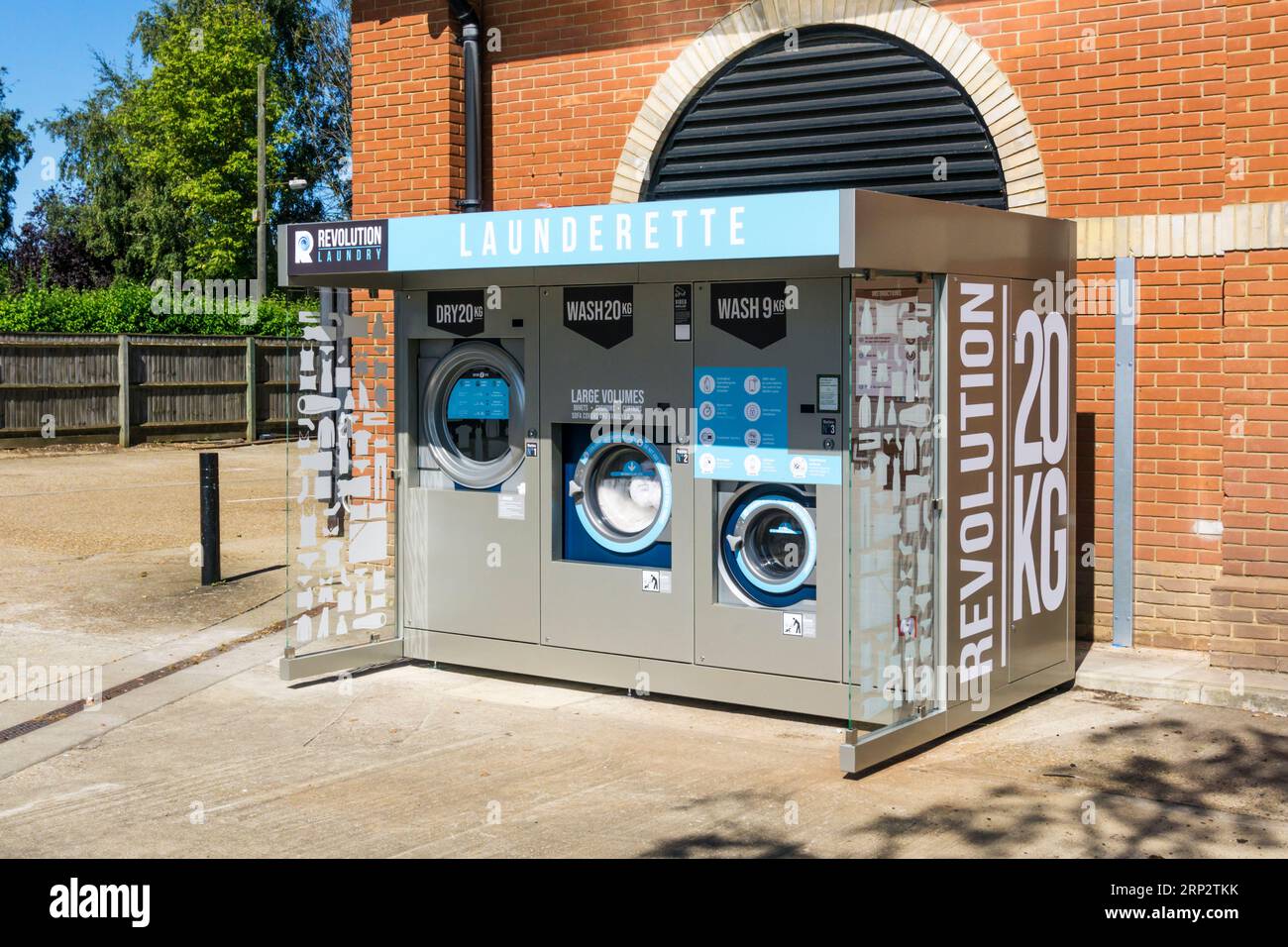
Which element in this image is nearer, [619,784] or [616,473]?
[619,784]

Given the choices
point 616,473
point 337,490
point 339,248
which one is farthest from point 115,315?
point 616,473

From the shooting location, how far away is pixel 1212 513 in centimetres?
872

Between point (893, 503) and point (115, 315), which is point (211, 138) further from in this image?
point (893, 503)

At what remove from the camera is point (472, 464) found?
8.98 meters

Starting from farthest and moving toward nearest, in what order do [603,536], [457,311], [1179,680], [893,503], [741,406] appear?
[457,311] → [603,536] → [1179,680] → [741,406] → [893,503]

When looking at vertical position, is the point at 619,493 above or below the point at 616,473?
below

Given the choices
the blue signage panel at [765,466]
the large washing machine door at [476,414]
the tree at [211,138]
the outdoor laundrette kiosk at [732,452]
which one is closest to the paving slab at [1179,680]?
the outdoor laundrette kiosk at [732,452]

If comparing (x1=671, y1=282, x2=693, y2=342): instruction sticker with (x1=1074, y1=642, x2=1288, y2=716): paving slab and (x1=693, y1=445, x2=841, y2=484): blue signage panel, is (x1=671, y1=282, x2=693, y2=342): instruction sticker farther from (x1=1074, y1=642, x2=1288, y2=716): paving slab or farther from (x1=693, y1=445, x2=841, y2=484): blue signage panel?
(x1=1074, y1=642, x2=1288, y2=716): paving slab

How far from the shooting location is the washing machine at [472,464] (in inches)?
340

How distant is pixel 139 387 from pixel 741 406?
20.0 m

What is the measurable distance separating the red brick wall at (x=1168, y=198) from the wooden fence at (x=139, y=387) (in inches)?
529

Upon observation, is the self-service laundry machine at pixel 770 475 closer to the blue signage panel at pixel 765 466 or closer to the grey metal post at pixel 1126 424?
the blue signage panel at pixel 765 466

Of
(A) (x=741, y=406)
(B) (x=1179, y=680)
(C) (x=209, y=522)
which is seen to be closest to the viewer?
(A) (x=741, y=406)

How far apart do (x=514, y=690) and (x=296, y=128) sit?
41.0m
